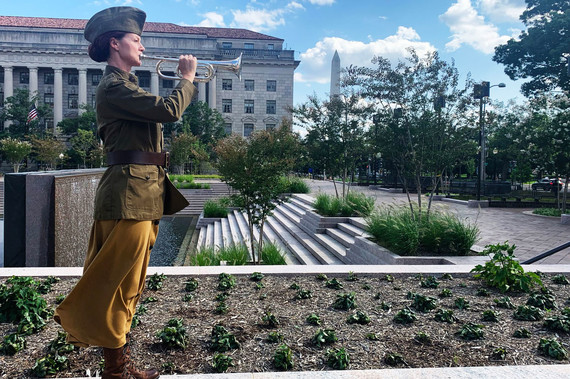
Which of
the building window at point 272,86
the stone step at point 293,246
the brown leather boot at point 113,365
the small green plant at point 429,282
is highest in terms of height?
the building window at point 272,86

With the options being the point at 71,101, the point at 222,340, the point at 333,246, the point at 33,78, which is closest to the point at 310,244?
the point at 333,246

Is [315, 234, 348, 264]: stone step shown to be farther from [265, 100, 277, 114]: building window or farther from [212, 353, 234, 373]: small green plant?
[265, 100, 277, 114]: building window

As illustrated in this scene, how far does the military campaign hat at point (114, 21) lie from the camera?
8.78 ft

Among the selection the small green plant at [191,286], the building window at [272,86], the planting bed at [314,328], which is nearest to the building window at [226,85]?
the building window at [272,86]

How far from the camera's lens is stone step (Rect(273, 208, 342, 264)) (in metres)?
9.92

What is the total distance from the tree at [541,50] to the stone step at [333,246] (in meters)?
21.5

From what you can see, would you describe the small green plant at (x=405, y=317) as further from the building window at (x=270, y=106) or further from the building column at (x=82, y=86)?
the building column at (x=82, y=86)

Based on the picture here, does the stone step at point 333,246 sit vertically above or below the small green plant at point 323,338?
below

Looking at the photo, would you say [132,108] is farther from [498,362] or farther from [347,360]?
[498,362]

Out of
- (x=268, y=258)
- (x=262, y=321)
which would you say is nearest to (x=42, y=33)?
(x=268, y=258)

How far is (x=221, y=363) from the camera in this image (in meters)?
3.06

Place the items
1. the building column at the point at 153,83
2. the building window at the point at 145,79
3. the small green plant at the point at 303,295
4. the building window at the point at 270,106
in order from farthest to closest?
the building window at the point at 270,106 < the building window at the point at 145,79 < the building column at the point at 153,83 < the small green plant at the point at 303,295

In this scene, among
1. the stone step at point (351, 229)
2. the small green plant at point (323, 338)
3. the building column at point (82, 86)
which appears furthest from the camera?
the building column at point (82, 86)

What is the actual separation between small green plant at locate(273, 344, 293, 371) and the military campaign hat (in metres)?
2.39
